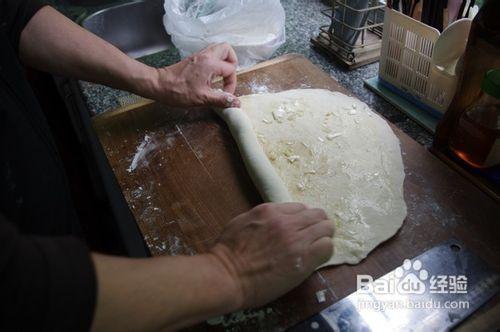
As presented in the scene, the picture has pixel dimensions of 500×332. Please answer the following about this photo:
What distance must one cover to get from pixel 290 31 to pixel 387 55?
1.82 ft

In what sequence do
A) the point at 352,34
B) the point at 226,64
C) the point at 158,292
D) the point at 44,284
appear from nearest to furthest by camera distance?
the point at 44,284 → the point at 158,292 → the point at 226,64 → the point at 352,34

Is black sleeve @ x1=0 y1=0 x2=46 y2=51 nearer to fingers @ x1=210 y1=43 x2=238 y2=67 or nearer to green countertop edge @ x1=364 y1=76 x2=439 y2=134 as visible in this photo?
fingers @ x1=210 y1=43 x2=238 y2=67

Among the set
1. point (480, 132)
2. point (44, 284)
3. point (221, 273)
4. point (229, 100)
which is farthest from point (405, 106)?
point (44, 284)

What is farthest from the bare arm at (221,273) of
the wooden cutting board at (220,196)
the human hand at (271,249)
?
the wooden cutting board at (220,196)

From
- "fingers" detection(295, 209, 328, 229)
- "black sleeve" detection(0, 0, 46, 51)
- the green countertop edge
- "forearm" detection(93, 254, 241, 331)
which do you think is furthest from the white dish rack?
"black sleeve" detection(0, 0, 46, 51)

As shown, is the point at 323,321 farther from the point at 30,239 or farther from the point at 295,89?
the point at 295,89

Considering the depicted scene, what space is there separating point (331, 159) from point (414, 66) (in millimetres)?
383

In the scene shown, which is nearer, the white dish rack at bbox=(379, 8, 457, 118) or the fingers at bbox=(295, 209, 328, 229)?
the fingers at bbox=(295, 209, 328, 229)

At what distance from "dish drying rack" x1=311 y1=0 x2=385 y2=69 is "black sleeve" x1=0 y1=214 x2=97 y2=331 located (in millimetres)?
1145

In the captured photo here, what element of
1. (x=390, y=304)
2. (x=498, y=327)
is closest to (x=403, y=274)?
(x=390, y=304)

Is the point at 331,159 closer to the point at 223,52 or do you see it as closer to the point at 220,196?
the point at 220,196

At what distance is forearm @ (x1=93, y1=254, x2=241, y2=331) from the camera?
47 cm

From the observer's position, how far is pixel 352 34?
1331 millimetres

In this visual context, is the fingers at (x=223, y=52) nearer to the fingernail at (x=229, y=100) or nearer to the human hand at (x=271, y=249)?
the fingernail at (x=229, y=100)
